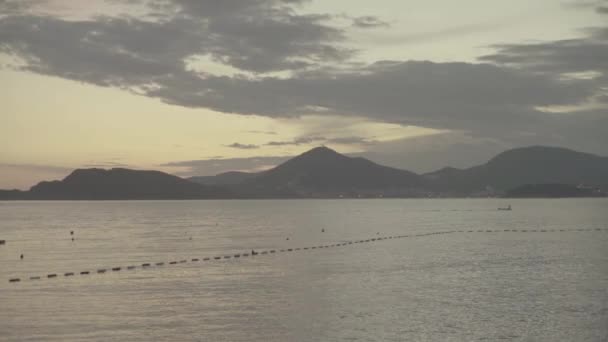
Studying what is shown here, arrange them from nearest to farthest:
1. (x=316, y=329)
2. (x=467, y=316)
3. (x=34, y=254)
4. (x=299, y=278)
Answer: (x=316, y=329), (x=467, y=316), (x=299, y=278), (x=34, y=254)

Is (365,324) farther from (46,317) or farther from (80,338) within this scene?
(46,317)

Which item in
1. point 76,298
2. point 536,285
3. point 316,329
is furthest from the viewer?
point 536,285

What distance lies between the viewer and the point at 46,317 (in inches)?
1652

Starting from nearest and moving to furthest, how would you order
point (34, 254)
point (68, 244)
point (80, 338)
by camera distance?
point (80, 338) < point (34, 254) < point (68, 244)

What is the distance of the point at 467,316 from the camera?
41375 mm

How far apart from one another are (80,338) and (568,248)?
2866 inches

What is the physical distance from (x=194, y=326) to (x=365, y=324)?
9.81m

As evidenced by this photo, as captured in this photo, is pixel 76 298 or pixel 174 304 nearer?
pixel 174 304

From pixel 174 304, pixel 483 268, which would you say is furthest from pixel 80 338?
pixel 483 268

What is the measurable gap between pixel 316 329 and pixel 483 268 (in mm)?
33799

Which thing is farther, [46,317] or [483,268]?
[483,268]

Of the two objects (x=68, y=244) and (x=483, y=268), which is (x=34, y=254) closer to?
(x=68, y=244)

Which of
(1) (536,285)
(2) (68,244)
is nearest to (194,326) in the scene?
(1) (536,285)

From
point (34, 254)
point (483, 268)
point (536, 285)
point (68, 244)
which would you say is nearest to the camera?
point (536, 285)
